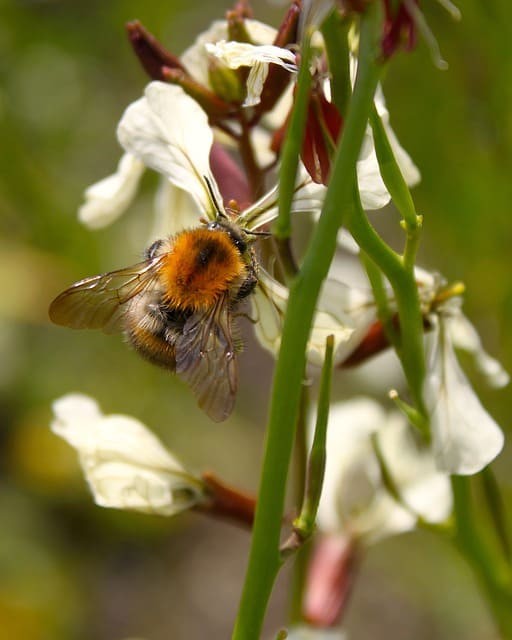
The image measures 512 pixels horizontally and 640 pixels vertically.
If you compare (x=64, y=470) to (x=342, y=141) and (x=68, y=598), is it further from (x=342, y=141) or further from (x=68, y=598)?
(x=342, y=141)

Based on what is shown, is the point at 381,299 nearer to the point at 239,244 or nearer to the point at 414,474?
the point at 239,244

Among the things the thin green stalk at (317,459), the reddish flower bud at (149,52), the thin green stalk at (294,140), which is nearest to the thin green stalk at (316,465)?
the thin green stalk at (317,459)

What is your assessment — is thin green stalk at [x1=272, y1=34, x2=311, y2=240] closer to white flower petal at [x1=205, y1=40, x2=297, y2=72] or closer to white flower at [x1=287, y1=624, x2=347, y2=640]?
white flower petal at [x1=205, y1=40, x2=297, y2=72]

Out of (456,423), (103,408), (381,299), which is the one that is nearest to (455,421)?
(456,423)

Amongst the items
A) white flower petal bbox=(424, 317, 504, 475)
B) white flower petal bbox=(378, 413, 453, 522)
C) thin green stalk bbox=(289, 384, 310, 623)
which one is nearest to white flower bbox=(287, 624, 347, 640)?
thin green stalk bbox=(289, 384, 310, 623)

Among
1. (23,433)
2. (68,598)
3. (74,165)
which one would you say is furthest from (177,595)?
(74,165)
